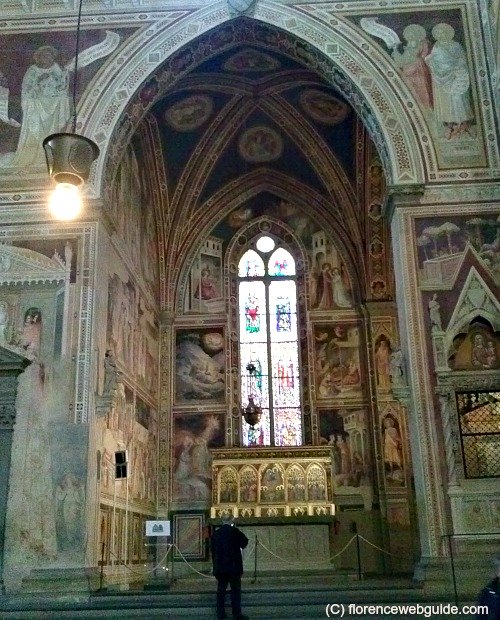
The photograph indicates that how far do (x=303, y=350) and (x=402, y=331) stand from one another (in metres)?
7.41

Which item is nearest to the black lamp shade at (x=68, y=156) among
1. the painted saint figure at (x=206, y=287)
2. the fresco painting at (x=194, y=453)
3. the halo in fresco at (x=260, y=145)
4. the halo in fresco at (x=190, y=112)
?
the halo in fresco at (x=190, y=112)

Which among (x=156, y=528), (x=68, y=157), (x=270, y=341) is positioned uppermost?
(x=270, y=341)

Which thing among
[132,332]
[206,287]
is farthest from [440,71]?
[206,287]

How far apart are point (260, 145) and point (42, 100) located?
7507mm

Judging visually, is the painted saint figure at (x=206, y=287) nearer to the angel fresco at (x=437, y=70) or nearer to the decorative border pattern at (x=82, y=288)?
the decorative border pattern at (x=82, y=288)

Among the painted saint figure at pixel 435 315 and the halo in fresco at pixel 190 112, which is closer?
the painted saint figure at pixel 435 315

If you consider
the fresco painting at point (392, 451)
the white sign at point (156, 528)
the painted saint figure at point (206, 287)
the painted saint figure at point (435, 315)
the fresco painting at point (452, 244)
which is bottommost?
the white sign at point (156, 528)

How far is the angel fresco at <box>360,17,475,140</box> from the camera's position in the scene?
12.6m

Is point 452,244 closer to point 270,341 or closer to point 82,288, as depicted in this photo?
point 82,288

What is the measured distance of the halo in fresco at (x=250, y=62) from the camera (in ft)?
52.3

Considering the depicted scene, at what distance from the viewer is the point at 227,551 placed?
880 cm

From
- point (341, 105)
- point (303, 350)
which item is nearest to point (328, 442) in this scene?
point (303, 350)

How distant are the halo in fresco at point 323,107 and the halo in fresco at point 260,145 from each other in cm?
141

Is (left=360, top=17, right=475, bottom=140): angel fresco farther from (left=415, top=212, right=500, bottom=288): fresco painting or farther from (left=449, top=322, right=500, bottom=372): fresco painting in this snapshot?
(left=449, top=322, right=500, bottom=372): fresco painting
